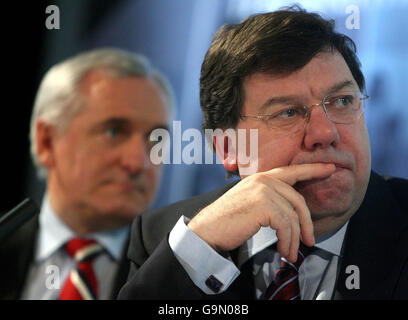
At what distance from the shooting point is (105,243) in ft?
5.95

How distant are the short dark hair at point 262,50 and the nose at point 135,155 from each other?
37cm

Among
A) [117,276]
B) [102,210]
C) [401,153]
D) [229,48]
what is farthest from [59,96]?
[401,153]

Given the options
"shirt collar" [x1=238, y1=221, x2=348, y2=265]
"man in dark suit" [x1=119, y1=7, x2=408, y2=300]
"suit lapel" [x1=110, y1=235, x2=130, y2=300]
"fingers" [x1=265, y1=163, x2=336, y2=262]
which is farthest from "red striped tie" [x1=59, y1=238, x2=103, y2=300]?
"fingers" [x1=265, y1=163, x2=336, y2=262]

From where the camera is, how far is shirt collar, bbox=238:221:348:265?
124 centimetres

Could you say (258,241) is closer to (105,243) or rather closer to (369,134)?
(369,134)

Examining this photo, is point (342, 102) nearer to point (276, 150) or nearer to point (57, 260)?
point (276, 150)

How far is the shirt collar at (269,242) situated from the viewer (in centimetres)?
124

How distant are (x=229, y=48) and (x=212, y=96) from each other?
0.13 m

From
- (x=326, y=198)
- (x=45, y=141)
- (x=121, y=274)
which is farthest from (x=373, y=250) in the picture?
(x=45, y=141)

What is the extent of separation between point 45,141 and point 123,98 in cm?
35

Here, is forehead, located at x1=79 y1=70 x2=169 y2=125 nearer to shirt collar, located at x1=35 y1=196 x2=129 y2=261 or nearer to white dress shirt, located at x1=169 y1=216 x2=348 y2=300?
shirt collar, located at x1=35 y1=196 x2=129 y2=261

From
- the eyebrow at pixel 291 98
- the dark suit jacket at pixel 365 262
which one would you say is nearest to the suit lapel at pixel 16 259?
the dark suit jacket at pixel 365 262

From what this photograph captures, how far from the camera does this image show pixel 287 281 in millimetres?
1221

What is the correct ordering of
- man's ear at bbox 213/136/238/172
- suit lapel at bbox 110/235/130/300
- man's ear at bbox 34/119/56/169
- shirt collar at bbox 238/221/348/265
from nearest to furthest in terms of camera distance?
1. shirt collar at bbox 238/221/348/265
2. man's ear at bbox 213/136/238/172
3. suit lapel at bbox 110/235/130/300
4. man's ear at bbox 34/119/56/169
